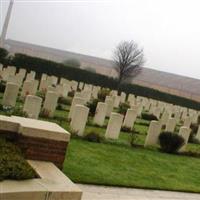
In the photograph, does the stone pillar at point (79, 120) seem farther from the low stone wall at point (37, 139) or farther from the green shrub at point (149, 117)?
the green shrub at point (149, 117)

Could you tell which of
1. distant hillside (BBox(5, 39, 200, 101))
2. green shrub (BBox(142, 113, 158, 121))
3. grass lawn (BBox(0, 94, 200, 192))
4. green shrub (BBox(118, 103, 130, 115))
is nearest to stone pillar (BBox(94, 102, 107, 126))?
grass lawn (BBox(0, 94, 200, 192))

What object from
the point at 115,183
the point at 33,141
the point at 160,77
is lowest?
the point at 115,183

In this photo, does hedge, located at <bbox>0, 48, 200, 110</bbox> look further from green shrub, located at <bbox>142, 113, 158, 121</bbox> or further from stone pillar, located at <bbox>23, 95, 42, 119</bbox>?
stone pillar, located at <bbox>23, 95, 42, 119</bbox>

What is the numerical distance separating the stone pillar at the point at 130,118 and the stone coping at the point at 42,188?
350 inches

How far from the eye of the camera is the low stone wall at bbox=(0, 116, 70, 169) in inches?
212

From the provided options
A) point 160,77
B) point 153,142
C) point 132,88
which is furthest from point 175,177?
point 160,77

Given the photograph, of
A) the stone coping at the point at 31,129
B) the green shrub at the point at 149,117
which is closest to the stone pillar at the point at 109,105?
the green shrub at the point at 149,117

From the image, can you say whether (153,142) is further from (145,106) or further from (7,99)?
(145,106)

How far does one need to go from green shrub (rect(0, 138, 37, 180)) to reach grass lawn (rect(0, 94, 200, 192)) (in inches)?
84.3

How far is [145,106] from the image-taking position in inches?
989

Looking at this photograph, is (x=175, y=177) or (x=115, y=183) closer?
(x=115, y=183)

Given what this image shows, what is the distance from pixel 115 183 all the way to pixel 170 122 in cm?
741

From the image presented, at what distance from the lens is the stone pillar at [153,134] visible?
12.0 metres

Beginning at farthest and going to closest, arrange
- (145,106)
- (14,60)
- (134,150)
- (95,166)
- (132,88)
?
(132,88) < (14,60) < (145,106) < (134,150) < (95,166)
